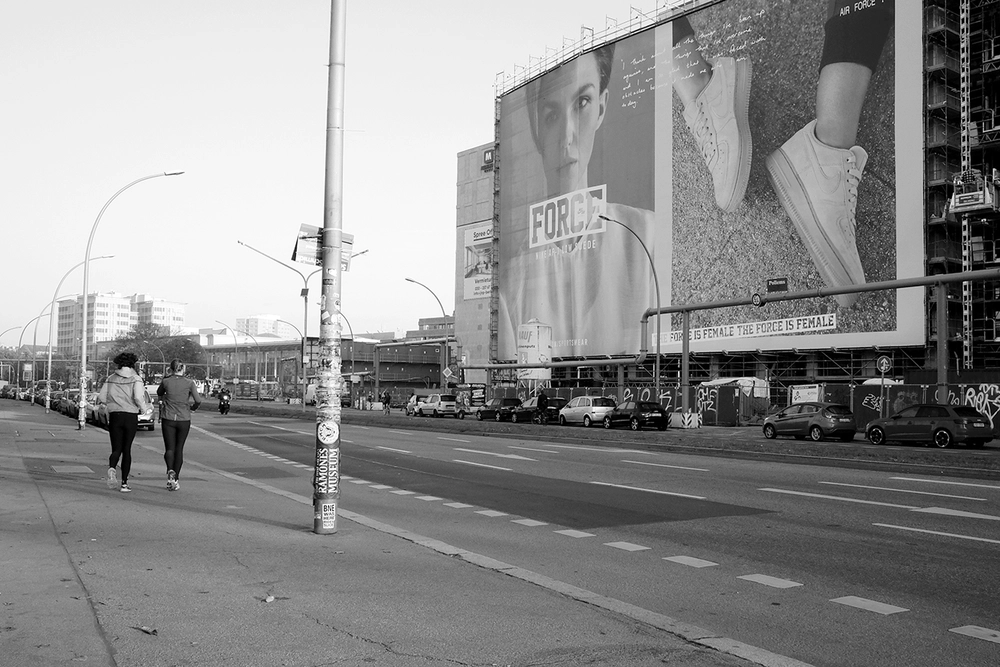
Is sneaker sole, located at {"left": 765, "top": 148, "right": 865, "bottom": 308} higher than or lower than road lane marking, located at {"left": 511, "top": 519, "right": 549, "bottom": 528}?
higher

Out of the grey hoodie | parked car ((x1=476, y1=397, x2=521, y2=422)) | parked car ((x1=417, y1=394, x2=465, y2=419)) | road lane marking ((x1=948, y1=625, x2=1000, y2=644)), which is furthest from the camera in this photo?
parked car ((x1=417, y1=394, x2=465, y2=419))

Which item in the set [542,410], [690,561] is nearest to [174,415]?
[690,561]

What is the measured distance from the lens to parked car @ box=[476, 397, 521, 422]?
49.0 m

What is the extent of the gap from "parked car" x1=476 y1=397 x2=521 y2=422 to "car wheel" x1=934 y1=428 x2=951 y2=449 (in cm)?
2512

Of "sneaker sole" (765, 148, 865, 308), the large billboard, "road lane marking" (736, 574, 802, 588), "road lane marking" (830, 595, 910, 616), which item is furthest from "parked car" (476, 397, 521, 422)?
"road lane marking" (830, 595, 910, 616)

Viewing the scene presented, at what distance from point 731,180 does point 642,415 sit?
78.7 ft

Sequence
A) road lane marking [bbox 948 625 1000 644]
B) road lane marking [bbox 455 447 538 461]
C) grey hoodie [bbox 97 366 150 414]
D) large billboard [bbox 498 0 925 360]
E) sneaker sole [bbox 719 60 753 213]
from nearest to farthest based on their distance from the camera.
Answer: road lane marking [bbox 948 625 1000 644] < grey hoodie [bbox 97 366 150 414] < road lane marking [bbox 455 447 538 461] < large billboard [bbox 498 0 925 360] < sneaker sole [bbox 719 60 753 213]

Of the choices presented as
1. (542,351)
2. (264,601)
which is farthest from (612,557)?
(542,351)

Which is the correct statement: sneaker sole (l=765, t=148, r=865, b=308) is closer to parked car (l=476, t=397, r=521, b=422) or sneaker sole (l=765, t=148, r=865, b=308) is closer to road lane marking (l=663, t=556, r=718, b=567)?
parked car (l=476, t=397, r=521, b=422)

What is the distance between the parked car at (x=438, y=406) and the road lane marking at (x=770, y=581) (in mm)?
48902

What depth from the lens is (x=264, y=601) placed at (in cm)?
622

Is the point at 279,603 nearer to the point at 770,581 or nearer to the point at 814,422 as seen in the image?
the point at 770,581

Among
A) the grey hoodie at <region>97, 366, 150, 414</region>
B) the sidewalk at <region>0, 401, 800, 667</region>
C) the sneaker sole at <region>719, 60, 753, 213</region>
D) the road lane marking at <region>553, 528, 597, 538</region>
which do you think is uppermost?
the sneaker sole at <region>719, 60, 753, 213</region>

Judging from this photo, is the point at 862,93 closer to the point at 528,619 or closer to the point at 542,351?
the point at 542,351
